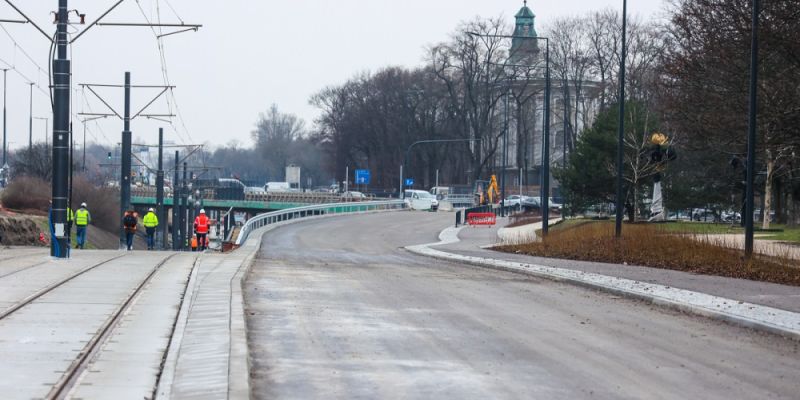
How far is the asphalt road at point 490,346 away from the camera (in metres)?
9.60

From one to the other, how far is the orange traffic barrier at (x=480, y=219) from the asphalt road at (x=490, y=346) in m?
45.2

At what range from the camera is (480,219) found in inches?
2685

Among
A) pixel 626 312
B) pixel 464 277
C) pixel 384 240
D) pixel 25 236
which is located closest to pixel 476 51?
pixel 384 240

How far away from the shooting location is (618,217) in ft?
108

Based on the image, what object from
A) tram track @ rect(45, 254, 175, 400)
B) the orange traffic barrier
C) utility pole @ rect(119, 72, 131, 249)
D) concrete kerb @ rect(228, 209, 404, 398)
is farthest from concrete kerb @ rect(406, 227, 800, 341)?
the orange traffic barrier

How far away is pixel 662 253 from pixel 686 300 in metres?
10.6

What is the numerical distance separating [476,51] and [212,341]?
79.2 metres

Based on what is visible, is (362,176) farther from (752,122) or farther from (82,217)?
(752,122)

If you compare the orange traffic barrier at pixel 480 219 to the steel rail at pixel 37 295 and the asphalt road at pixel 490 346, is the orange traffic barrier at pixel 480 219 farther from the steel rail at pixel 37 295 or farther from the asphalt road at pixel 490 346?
the steel rail at pixel 37 295

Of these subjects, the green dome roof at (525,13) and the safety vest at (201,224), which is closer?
the safety vest at (201,224)

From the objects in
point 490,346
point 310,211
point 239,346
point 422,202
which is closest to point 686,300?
point 490,346

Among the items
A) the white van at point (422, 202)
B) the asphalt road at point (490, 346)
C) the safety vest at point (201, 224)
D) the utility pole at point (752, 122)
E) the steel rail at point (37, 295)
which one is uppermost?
the utility pole at point (752, 122)

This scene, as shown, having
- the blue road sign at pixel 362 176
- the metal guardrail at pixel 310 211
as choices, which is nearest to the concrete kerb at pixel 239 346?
the metal guardrail at pixel 310 211

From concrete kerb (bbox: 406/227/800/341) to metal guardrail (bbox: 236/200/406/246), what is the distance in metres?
19.9
